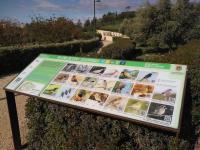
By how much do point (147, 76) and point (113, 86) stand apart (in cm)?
48

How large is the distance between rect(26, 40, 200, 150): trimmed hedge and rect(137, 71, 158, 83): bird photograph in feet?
2.02

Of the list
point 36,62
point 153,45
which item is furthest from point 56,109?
point 153,45

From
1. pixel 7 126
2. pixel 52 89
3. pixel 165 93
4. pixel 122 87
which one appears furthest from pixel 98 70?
pixel 7 126

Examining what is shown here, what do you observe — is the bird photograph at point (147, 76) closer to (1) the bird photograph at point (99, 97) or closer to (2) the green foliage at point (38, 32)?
(1) the bird photograph at point (99, 97)

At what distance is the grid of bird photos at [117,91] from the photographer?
9.71ft

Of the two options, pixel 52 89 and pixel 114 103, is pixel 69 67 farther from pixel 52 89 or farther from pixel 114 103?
pixel 114 103

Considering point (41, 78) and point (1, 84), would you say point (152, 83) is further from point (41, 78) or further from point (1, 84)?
point (1, 84)

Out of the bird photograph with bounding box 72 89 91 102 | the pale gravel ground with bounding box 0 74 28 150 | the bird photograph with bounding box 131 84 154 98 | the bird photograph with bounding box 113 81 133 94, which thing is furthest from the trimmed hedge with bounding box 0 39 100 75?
the bird photograph with bounding box 131 84 154 98

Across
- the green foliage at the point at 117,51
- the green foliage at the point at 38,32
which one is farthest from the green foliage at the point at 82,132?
the green foliage at the point at 38,32

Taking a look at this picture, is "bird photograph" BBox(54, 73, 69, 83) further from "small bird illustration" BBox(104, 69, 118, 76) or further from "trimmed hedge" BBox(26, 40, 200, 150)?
"small bird illustration" BBox(104, 69, 118, 76)

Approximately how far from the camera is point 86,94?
355 centimetres

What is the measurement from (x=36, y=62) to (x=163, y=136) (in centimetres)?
268

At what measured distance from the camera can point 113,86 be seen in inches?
137

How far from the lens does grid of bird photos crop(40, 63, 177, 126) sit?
2959 millimetres
